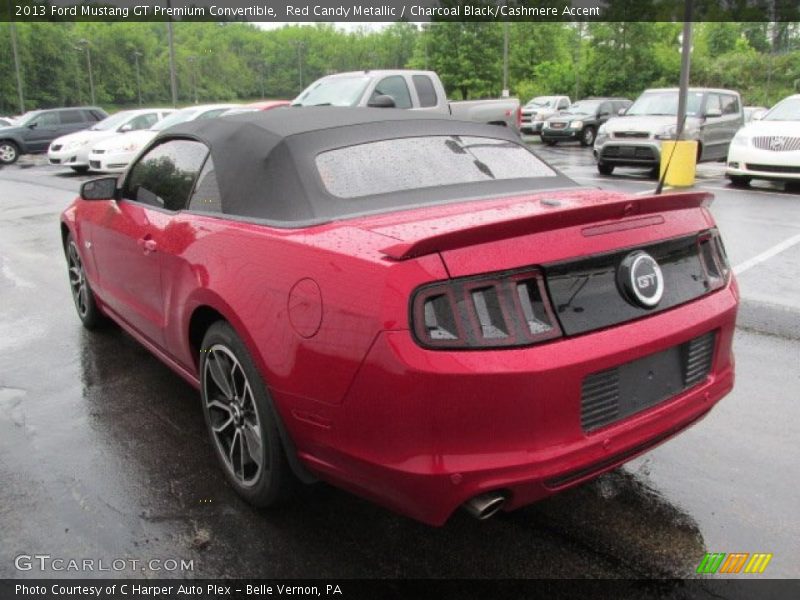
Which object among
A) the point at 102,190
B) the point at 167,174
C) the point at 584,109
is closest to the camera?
the point at 167,174

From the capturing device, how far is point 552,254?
2236 millimetres

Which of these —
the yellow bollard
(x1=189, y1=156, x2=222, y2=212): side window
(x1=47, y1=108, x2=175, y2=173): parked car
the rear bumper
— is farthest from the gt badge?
(x1=47, y1=108, x2=175, y2=173): parked car

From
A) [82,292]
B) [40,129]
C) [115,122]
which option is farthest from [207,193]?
[40,129]

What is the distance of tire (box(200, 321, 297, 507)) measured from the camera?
2.70 m

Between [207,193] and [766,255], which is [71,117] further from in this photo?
[207,193]

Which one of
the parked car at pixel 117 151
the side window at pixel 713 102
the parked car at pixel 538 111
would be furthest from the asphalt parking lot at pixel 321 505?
the parked car at pixel 538 111

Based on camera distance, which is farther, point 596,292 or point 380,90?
point 380,90

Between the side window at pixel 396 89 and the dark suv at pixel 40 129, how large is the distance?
634 inches

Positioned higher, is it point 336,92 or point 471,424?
point 336,92

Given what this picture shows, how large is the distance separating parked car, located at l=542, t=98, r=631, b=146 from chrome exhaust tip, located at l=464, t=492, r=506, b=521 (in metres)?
24.1

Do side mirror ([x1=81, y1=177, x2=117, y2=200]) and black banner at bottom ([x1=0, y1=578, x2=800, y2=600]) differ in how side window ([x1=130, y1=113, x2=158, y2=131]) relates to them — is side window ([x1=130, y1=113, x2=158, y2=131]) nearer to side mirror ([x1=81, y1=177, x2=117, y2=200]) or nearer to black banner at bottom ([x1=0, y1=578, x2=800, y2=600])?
side mirror ([x1=81, y1=177, x2=117, y2=200])

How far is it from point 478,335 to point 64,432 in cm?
258

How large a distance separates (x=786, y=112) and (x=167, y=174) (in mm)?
12312

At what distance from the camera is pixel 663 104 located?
49.7ft
